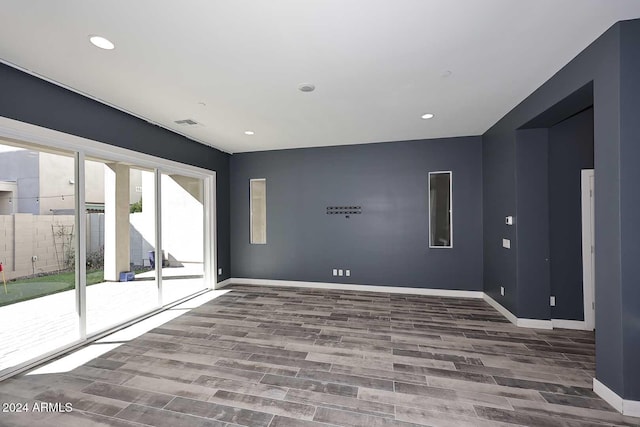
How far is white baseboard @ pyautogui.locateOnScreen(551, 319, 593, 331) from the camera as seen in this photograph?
340 centimetres

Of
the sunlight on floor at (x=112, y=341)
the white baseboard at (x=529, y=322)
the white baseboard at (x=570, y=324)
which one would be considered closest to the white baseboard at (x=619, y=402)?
the white baseboard at (x=529, y=322)

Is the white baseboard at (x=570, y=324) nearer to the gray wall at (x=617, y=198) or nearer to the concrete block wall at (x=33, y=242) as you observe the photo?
the gray wall at (x=617, y=198)

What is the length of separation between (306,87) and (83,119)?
268 centimetres

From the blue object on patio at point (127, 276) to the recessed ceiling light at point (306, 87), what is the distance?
3788 mm

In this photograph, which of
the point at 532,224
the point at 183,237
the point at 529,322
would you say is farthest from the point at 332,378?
the point at 183,237

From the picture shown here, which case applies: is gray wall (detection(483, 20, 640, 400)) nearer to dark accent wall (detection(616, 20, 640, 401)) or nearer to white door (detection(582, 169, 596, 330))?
dark accent wall (detection(616, 20, 640, 401))

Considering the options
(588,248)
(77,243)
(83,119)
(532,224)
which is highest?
(83,119)

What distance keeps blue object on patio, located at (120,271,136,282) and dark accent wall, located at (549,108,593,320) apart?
242 inches

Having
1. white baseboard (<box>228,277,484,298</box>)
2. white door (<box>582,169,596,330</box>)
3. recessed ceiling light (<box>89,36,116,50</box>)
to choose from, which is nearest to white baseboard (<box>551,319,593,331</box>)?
white door (<box>582,169,596,330</box>)

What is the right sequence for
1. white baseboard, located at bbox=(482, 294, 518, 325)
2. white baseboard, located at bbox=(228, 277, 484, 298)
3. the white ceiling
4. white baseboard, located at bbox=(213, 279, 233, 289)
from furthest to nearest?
white baseboard, located at bbox=(213, 279, 233, 289) → white baseboard, located at bbox=(228, 277, 484, 298) → white baseboard, located at bbox=(482, 294, 518, 325) → the white ceiling

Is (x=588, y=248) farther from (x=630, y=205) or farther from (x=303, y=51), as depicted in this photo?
(x=303, y=51)

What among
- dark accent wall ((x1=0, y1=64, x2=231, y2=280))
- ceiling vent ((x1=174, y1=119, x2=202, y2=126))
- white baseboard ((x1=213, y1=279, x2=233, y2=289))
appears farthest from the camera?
white baseboard ((x1=213, y1=279, x2=233, y2=289))

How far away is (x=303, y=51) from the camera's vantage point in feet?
7.35

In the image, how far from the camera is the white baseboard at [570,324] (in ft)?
11.1
